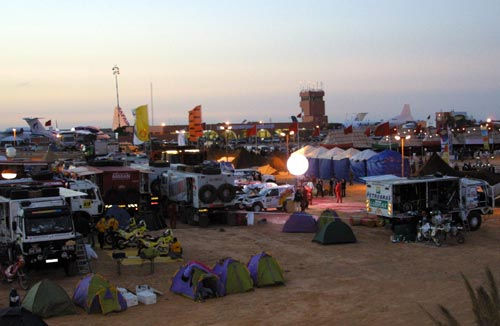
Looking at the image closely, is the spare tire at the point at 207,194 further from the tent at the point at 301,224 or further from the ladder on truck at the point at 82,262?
the ladder on truck at the point at 82,262

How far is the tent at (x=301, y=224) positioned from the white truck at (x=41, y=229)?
977cm

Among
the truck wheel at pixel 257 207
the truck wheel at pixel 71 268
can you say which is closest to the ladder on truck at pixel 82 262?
the truck wheel at pixel 71 268

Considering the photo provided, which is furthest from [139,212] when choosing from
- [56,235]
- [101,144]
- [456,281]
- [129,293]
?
[101,144]

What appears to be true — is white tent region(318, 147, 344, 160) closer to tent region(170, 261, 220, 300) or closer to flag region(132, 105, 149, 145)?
flag region(132, 105, 149, 145)

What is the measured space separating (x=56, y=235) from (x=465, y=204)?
15788 millimetres

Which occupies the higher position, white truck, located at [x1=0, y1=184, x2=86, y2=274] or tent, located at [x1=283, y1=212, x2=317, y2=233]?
white truck, located at [x1=0, y1=184, x2=86, y2=274]

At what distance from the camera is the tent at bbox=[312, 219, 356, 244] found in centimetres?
2147

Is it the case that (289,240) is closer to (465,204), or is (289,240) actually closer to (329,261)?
(329,261)

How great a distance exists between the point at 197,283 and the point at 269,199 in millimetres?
15795

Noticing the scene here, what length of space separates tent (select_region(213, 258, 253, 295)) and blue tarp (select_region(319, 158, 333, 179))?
32.4m

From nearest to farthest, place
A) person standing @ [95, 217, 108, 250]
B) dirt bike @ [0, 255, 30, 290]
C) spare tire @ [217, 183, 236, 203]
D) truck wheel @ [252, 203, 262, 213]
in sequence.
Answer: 1. dirt bike @ [0, 255, 30, 290]
2. person standing @ [95, 217, 108, 250]
3. spare tire @ [217, 183, 236, 203]
4. truck wheel @ [252, 203, 262, 213]

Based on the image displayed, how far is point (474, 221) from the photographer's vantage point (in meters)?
24.0

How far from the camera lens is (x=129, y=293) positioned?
14.4 metres

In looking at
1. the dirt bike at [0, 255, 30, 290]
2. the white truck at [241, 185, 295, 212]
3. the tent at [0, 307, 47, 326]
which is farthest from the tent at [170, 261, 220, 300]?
the white truck at [241, 185, 295, 212]
